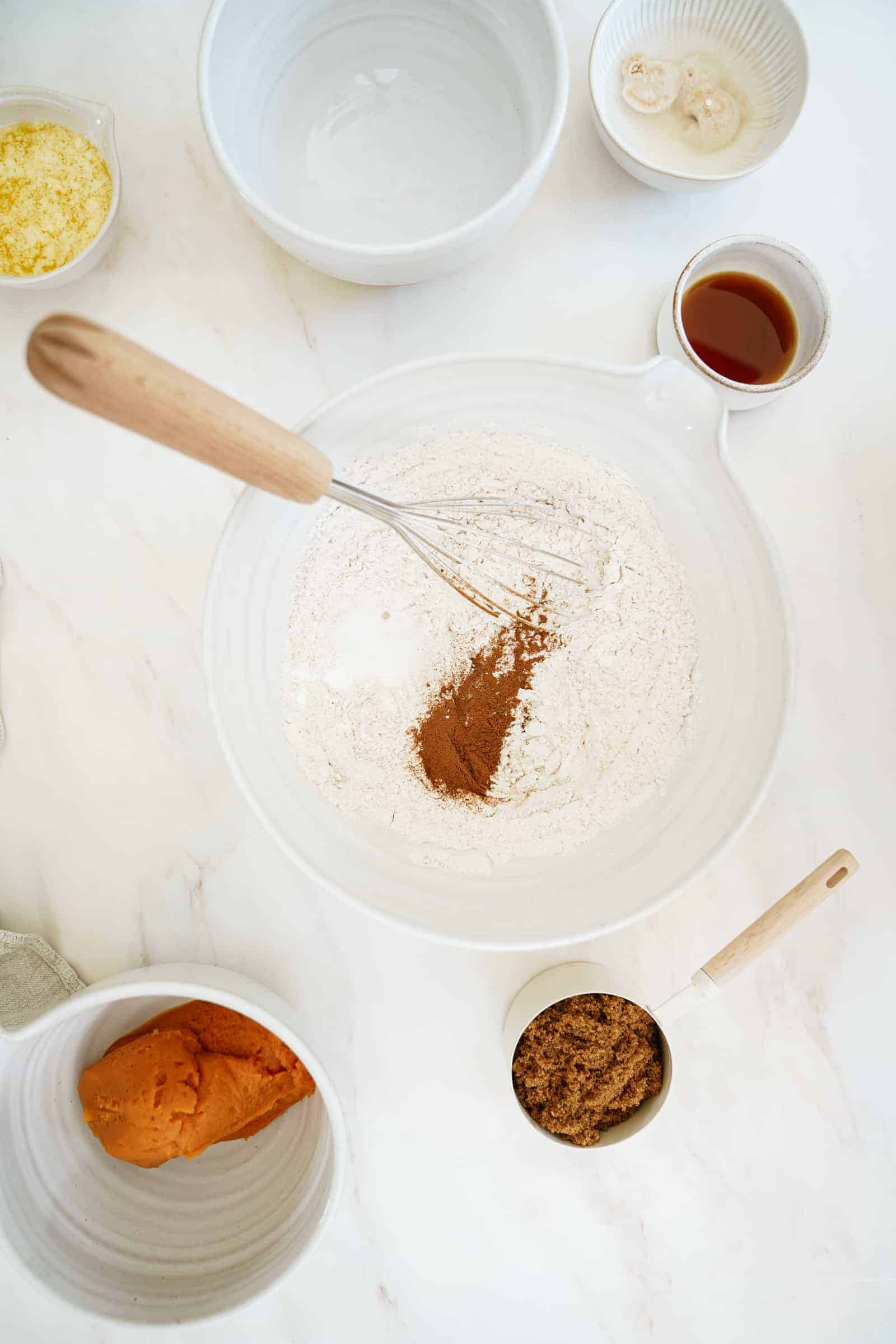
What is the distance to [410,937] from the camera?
0.83 metres

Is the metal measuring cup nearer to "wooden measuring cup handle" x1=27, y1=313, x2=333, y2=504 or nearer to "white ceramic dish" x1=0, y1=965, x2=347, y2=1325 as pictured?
"white ceramic dish" x1=0, y1=965, x2=347, y2=1325

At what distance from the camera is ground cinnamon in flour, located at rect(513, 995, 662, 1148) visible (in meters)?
0.76

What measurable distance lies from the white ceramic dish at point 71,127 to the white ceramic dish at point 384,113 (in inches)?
5.3

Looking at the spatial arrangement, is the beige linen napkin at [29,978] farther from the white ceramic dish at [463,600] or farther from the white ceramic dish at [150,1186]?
the white ceramic dish at [463,600]

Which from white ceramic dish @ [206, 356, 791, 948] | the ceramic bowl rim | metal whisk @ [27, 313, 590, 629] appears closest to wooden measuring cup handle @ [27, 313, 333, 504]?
metal whisk @ [27, 313, 590, 629]

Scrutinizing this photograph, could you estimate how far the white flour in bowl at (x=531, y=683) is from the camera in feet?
2.56

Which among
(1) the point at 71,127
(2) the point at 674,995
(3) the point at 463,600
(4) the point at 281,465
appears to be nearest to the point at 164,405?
(4) the point at 281,465

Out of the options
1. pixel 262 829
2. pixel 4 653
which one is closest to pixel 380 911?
pixel 262 829

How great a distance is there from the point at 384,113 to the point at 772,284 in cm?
40

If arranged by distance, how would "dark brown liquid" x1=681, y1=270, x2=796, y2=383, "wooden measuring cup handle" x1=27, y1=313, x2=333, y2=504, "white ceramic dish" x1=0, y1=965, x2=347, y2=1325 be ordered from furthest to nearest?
"dark brown liquid" x1=681, y1=270, x2=796, y2=383 < "white ceramic dish" x1=0, y1=965, x2=347, y2=1325 < "wooden measuring cup handle" x1=27, y1=313, x2=333, y2=504

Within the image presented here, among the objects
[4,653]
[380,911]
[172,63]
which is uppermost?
[172,63]

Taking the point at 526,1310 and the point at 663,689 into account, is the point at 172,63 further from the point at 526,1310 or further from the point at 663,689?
the point at 526,1310

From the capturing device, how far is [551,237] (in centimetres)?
84

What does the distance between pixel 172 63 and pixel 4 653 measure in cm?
60
